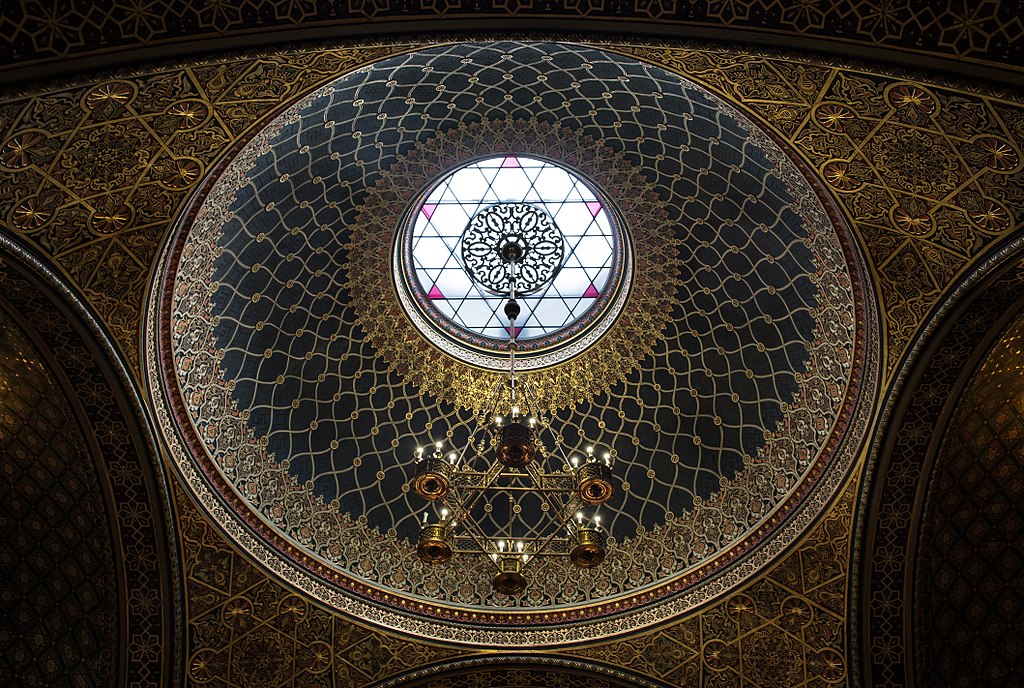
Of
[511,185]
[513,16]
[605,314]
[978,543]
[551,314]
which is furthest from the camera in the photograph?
[551,314]

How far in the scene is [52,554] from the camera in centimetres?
907

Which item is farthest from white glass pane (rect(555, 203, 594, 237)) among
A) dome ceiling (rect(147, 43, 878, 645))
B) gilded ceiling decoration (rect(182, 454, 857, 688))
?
gilded ceiling decoration (rect(182, 454, 857, 688))

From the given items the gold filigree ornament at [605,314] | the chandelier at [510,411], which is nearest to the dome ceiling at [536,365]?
the gold filigree ornament at [605,314]

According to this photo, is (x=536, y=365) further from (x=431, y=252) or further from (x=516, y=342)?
(x=431, y=252)

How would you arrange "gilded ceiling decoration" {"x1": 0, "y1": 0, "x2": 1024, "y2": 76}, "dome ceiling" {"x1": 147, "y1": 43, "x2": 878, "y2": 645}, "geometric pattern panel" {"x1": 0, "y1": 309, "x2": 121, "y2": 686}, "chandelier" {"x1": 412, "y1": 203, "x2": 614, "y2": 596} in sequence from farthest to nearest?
1. "chandelier" {"x1": 412, "y1": 203, "x2": 614, "y2": 596}
2. "dome ceiling" {"x1": 147, "y1": 43, "x2": 878, "y2": 645}
3. "geometric pattern panel" {"x1": 0, "y1": 309, "x2": 121, "y2": 686}
4. "gilded ceiling decoration" {"x1": 0, "y1": 0, "x2": 1024, "y2": 76}

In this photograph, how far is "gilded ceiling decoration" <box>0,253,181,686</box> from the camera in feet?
28.2

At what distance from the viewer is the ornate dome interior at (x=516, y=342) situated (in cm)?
682

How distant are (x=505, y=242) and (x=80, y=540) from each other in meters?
5.41

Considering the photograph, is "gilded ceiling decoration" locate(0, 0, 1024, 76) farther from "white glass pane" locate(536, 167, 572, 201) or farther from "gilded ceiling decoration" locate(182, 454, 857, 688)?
"white glass pane" locate(536, 167, 572, 201)

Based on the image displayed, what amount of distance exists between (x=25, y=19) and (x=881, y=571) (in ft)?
26.9

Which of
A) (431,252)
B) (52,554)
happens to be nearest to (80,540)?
(52,554)

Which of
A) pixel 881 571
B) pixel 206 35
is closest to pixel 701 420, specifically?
pixel 881 571

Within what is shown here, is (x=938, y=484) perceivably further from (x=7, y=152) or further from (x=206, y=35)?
(x=7, y=152)

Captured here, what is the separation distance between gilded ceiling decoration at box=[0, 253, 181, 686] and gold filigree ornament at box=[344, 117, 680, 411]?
2975 mm
